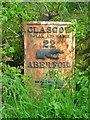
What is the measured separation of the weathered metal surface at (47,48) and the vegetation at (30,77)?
15cm

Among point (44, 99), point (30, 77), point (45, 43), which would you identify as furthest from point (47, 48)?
point (44, 99)

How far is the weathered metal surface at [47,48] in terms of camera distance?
4805mm

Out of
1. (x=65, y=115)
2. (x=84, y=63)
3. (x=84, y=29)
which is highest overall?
(x=84, y=29)

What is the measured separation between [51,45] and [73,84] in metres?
0.83

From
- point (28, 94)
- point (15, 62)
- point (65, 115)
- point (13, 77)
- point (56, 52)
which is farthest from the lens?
point (15, 62)

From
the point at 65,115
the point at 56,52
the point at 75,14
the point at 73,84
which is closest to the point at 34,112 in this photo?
the point at 65,115

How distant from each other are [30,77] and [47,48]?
49 cm

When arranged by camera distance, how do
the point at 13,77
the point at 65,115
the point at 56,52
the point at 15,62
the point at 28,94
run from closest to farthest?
1. the point at 65,115
2. the point at 28,94
3. the point at 13,77
4. the point at 56,52
5. the point at 15,62

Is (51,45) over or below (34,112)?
over

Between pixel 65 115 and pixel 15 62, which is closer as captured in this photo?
pixel 65 115

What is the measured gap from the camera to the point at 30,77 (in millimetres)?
4520

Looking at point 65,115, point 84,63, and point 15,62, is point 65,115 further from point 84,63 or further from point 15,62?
point 15,62

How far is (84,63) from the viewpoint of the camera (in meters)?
4.83

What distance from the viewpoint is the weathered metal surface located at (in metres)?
4.80
